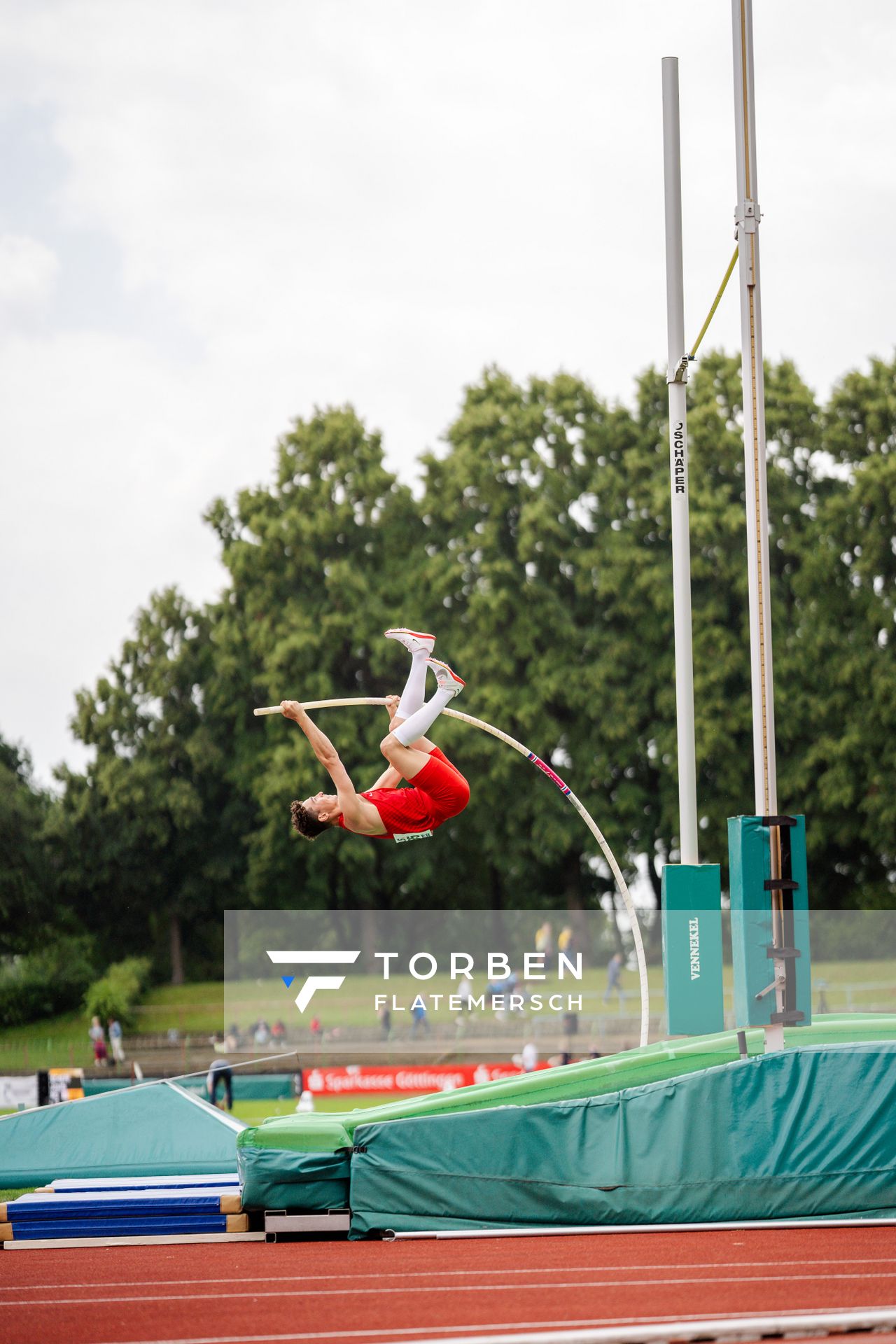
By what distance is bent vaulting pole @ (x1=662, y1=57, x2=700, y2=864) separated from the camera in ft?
35.5

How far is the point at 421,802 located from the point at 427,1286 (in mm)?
2993

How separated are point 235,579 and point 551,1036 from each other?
16767 millimetres

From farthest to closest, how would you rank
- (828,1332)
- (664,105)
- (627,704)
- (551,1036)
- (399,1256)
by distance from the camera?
(627,704) < (551,1036) < (664,105) < (399,1256) < (828,1332)

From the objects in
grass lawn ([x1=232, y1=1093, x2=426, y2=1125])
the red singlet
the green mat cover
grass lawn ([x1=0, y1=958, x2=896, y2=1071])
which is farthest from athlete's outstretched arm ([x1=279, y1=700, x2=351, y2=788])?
grass lawn ([x1=232, y1=1093, x2=426, y2=1125])

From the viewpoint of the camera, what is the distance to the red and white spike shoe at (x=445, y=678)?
354 inches

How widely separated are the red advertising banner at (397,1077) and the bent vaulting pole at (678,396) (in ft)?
32.4

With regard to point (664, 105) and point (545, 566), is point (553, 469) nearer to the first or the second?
point (545, 566)

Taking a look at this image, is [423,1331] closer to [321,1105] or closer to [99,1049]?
[321,1105]

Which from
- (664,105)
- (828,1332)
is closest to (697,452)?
(664,105)

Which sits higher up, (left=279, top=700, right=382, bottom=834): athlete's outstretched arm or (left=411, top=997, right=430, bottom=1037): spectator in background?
(left=279, top=700, right=382, bottom=834): athlete's outstretched arm

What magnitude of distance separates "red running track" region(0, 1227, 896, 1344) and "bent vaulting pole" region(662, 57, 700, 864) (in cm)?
332

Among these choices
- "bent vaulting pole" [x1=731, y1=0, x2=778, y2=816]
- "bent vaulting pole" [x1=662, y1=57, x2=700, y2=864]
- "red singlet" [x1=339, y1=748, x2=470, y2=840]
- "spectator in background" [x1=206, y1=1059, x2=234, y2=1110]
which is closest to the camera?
"red singlet" [x1=339, y1=748, x2=470, y2=840]

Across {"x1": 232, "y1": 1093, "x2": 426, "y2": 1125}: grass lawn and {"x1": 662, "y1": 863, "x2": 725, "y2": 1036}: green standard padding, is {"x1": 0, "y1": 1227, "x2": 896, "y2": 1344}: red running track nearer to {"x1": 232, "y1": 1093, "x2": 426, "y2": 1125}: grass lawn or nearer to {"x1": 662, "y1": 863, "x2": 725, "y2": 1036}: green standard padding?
{"x1": 662, "y1": 863, "x2": 725, "y2": 1036}: green standard padding

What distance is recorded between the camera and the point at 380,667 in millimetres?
32375
